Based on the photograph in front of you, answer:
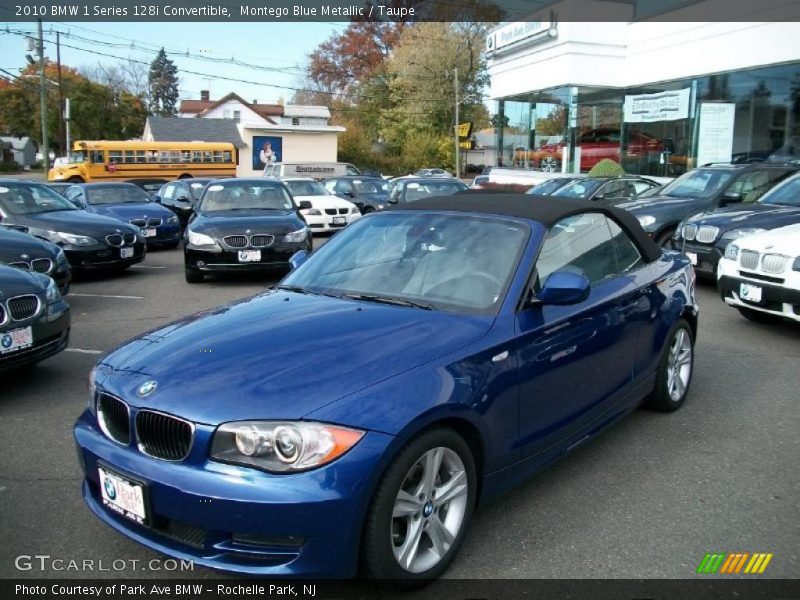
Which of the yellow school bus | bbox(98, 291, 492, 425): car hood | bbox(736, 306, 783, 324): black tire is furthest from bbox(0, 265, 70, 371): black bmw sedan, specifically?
the yellow school bus

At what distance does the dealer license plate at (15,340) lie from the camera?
5.02 metres

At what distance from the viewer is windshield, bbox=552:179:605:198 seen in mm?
15598

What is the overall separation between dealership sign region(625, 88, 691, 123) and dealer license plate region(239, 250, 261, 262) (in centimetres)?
1799

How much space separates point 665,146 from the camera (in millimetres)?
24047

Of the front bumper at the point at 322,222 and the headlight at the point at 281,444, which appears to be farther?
the front bumper at the point at 322,222

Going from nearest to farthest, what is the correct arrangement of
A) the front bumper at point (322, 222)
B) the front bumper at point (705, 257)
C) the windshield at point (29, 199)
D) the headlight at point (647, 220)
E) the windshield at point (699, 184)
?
the front bumper at point (705, 257) → the windshield at point (29, 199) → the headlight at point (647, 220) → the windshield at point (699, 184) → the front bumper at point (322, 222)

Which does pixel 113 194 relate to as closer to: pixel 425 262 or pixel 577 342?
pixel 425 262

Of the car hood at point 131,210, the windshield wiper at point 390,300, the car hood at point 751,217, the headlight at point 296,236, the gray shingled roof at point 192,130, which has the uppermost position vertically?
the gray shingled roof at point 192,130

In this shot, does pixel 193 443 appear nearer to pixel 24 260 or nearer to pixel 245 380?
pixel 245 380

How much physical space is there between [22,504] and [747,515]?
143 inches

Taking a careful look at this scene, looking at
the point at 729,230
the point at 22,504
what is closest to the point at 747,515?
the point at 22,504

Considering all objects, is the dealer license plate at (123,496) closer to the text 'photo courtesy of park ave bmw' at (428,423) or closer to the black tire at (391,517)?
the text 'photo courtesy of park ave bmw' at (428,423)

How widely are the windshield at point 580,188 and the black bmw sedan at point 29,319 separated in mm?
11558

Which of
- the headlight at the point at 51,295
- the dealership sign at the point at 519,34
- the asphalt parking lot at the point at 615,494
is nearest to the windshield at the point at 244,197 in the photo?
the asphalt parking lot at the point at 615,494
